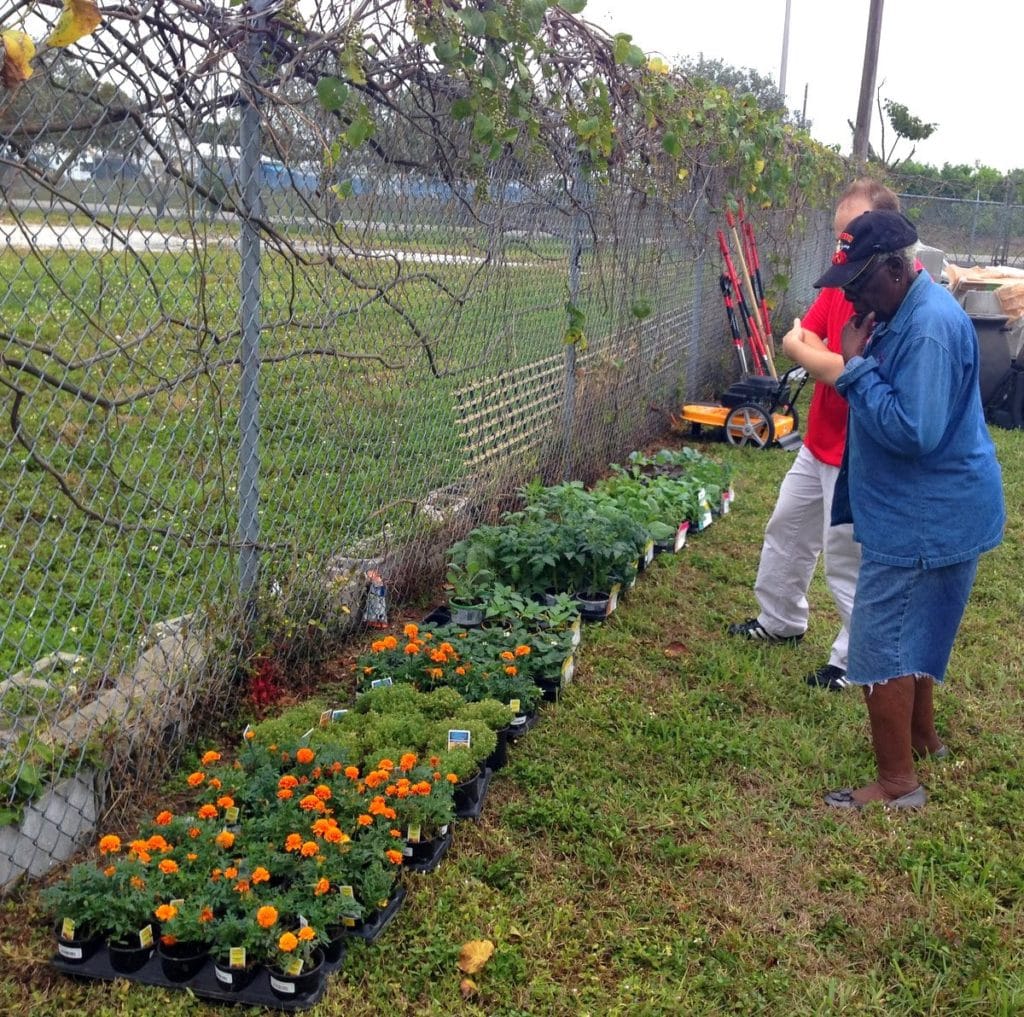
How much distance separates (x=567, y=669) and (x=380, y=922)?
5.16 feet

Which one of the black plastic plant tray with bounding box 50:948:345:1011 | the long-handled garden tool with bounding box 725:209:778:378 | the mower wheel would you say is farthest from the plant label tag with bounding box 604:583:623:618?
the long-handled garden tool with bounding box 725:209:778:378

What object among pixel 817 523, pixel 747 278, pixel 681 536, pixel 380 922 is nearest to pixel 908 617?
pixel 817 523

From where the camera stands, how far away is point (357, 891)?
2.61 m

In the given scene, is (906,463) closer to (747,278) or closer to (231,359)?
(231,359)

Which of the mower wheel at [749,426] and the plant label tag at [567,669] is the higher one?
the mower wheel at [749,426]

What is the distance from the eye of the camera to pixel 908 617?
3.11 m

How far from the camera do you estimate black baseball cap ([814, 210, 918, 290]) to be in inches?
118

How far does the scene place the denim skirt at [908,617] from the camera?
10.2ft

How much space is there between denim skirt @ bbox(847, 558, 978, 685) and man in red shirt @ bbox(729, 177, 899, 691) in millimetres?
680

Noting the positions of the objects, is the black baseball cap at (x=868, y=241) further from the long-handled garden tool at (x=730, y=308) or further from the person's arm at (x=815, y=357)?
the long-handled garden tool at (x=730, y=308)

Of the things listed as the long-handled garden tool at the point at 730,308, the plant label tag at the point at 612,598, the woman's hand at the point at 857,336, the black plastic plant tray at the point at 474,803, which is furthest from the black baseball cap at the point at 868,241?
the long-handled garden tool at the point at 730,308

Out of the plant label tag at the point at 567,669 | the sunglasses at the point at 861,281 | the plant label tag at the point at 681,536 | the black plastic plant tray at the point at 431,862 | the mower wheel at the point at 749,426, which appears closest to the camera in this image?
the black plastic plant tray at the point at 431,862

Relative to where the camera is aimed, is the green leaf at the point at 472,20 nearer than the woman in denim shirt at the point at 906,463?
No

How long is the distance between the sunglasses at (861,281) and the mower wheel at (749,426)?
4.98 metres
